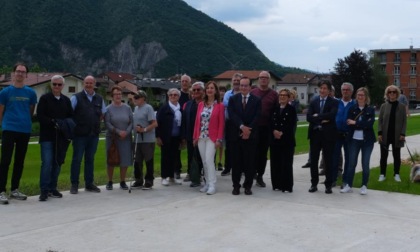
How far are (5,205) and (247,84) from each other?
4393mm

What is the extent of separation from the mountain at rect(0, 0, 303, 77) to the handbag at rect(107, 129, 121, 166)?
131880 millimetres

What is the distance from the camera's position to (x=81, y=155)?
8.95 meters

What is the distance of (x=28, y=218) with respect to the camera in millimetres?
7043

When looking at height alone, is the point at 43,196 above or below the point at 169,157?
below

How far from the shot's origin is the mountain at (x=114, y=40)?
142m

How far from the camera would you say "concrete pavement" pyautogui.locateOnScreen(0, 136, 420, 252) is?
595 centimetres

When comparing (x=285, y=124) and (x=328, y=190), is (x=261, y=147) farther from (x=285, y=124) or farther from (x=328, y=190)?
(x=328, y=190)

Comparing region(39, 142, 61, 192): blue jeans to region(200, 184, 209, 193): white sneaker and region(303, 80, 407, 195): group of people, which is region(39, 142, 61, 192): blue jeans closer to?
region(200, 184, 209, 193): white sneaker

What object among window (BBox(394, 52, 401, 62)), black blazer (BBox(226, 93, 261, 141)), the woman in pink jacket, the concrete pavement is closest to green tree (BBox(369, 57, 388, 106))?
window (BBox(394, 52, 401, 62))

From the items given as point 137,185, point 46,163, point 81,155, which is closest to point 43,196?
point 46,163

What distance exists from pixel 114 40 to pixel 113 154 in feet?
496

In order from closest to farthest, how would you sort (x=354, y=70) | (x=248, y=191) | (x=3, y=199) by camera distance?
(x=3, y=199), (x=248, y=191), (x=354, y=70)

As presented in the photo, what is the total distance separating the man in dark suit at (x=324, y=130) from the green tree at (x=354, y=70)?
65546mm

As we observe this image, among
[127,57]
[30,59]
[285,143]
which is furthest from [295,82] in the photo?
[285,143]
